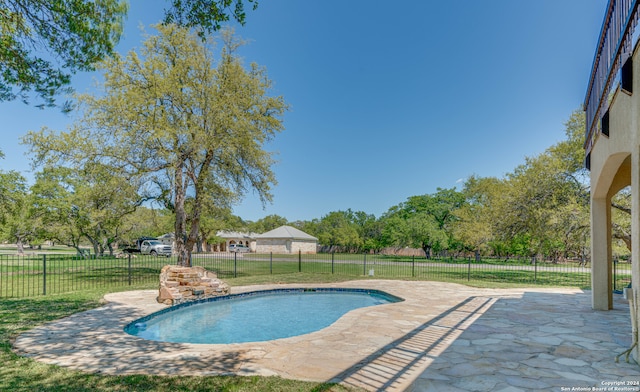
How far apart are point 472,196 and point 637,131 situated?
39.1 metres

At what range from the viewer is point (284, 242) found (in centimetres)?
4434

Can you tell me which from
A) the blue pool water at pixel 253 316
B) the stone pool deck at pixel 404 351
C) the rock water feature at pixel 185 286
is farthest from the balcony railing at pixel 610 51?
the rock water feature at pixel 185 286

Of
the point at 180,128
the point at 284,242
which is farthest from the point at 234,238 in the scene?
the point at 180,128

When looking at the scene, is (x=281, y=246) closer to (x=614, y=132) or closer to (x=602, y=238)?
(x=602, y=238)

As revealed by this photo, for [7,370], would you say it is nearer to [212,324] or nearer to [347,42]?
[212,324]

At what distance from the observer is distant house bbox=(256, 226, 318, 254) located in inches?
1732

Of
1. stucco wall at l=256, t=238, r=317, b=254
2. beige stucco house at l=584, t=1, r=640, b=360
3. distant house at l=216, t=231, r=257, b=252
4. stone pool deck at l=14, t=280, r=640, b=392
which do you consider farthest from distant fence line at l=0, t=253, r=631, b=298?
distant house at l=216, t=231, r=257, b=252

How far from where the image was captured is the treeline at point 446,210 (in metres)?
13.7

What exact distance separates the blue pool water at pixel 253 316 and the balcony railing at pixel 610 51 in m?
6.62

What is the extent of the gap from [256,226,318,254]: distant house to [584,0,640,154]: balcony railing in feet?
126

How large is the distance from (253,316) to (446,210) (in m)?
36.1

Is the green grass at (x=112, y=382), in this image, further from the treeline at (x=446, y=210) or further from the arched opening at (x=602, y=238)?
the treeline at (x=446, y=210)

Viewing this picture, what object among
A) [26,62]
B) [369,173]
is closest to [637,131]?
[26,62]

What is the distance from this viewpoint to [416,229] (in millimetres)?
33500
